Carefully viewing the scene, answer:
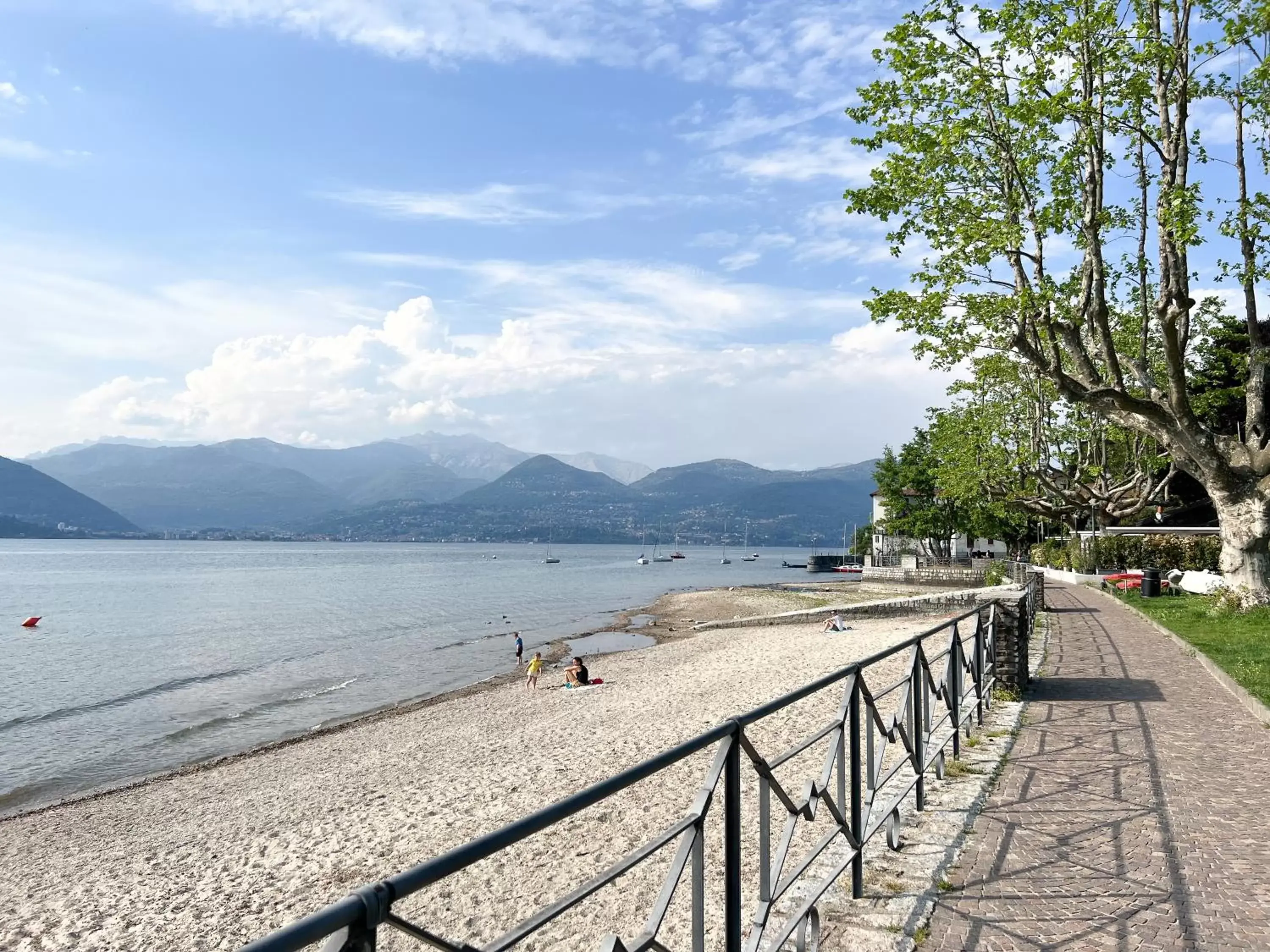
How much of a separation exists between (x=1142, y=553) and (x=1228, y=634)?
2280 cm

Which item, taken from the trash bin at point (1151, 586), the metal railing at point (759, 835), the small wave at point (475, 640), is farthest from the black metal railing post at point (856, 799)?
the small wave at point (475, 640)

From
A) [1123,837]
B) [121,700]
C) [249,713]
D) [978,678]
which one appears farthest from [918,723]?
[121,700]

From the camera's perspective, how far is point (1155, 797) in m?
6.37

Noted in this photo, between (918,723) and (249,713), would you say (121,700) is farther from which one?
(918,723)

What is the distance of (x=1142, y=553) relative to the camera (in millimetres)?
35656

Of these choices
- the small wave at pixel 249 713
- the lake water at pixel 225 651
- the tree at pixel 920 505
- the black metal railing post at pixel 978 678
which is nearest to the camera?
the black metal railing post at pixel 978 678

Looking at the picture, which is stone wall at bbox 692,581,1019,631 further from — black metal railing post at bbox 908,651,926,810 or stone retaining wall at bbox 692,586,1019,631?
black metal railing post at bbox 908,651,926,810

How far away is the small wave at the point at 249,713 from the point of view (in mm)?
19406

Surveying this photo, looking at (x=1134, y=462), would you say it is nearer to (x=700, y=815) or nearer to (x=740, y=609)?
(x=740, y=609)

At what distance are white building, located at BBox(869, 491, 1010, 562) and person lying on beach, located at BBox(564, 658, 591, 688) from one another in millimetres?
55795

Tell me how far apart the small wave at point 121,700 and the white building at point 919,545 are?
57.3 metres

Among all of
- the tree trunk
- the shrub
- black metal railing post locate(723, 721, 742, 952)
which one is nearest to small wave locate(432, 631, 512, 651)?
the tree trunk

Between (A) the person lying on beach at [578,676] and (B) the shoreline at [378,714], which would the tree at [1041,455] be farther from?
(A) the person lying on beach at [578,676]

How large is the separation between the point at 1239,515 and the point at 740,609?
102ft
